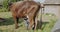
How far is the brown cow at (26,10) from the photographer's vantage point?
6.46ft

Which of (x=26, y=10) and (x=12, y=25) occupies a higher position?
(x=26, y=10)

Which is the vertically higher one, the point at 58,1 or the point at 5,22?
the point at 58,1

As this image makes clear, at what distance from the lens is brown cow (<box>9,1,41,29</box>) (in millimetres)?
1969

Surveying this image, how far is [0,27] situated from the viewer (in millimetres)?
1980

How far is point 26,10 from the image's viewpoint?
6.49 ft

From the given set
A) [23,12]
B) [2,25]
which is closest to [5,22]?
[2,25]

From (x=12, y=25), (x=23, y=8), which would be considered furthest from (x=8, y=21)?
(x=23, y=8)

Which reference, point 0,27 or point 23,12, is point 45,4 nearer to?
point 23,12

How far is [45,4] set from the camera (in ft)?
6.71

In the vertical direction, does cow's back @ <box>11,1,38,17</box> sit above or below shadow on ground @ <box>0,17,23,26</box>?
above

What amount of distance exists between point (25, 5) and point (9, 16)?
168 millimetres

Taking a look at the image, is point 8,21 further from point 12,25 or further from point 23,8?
point 23,8

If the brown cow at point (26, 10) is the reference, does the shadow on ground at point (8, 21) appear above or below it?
below

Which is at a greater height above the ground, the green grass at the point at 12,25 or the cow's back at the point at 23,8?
the cow's back at the point at 23,8
